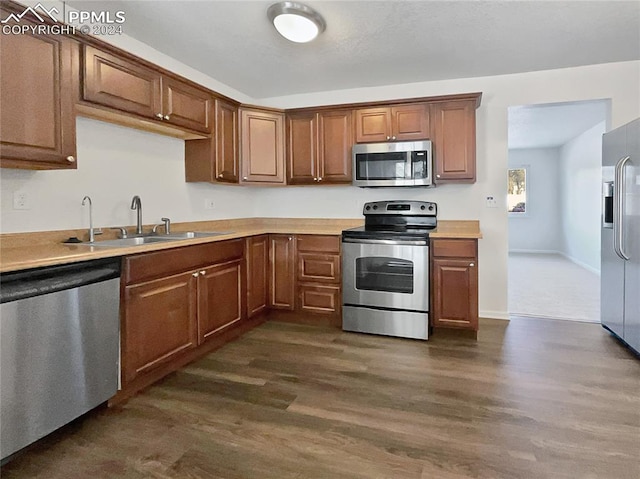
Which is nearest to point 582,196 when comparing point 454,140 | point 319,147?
point 454,140

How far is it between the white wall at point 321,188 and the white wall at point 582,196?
3285mm

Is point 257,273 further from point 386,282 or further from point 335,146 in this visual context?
point 335,146

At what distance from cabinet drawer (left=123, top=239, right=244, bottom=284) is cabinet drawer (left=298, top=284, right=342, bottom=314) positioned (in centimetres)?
78

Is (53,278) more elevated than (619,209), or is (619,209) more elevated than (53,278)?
(619,209)

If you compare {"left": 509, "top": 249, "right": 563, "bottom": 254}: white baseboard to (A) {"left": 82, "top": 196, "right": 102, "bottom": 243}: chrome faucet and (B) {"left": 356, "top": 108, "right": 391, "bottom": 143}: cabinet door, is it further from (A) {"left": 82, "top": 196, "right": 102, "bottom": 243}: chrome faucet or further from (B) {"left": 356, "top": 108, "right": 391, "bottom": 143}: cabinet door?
(A) {"left": 82, "top": 196, "right": 102, "bottom": 243}: chrome faucet

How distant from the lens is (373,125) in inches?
151

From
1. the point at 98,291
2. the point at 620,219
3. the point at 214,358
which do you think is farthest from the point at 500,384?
the point at 98,291

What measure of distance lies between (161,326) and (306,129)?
7.94ft

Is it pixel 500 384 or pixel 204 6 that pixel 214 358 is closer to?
pixel 500 384

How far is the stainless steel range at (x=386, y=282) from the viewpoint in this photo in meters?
3.33

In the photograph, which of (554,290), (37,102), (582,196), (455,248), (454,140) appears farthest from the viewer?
(582,196)

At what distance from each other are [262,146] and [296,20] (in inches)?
62.7

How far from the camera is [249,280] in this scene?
3.57m

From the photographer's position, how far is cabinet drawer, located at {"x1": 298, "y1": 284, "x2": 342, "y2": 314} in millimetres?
3709
